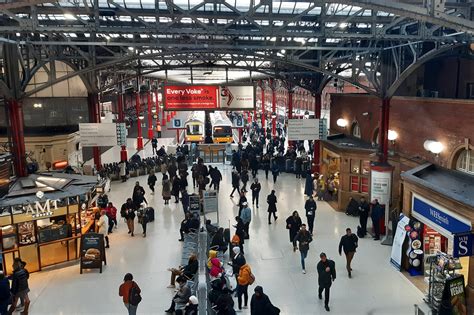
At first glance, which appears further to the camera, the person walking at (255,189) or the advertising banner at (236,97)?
the advertising banner at (236,97)

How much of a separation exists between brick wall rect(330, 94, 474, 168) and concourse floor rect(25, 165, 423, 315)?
3.42 meters

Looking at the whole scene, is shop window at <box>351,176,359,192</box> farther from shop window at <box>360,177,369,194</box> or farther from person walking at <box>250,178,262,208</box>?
person walking at <box>250,178,262,208</box>

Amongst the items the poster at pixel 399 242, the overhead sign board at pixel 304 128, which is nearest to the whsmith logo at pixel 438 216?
the poster at pixel 399 242

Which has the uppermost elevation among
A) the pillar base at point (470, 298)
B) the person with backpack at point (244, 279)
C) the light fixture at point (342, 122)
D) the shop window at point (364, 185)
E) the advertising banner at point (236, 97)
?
the advertising banner at point (236, 97)

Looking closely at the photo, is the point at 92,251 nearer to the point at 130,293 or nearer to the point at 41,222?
the point at 41,222

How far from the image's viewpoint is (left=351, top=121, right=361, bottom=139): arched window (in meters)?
19.5

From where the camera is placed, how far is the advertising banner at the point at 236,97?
789 inches

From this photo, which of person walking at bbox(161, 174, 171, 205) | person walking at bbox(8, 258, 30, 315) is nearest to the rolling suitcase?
person walking at bbox(161, 174, 171, 205)

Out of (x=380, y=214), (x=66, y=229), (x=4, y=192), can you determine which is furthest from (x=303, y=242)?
(x=4, y=192)

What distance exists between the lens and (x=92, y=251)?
11906mm

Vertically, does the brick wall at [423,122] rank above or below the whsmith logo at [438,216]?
above

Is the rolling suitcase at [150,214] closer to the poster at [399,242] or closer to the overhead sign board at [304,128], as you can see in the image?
the overhead sign board at [304,128]

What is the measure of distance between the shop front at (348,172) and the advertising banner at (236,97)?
4.23m

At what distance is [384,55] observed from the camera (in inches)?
629
